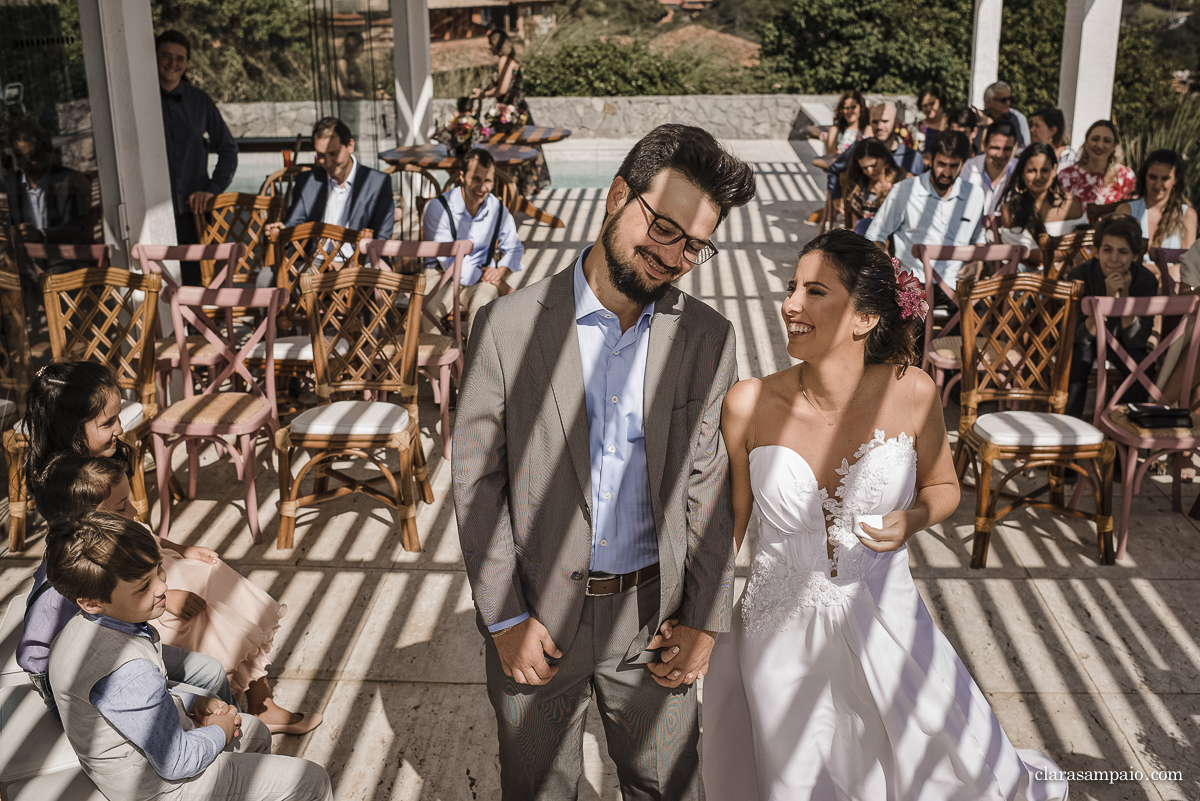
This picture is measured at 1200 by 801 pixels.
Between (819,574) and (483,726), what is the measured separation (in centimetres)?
124

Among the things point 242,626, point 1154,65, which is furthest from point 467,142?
point 1154,65

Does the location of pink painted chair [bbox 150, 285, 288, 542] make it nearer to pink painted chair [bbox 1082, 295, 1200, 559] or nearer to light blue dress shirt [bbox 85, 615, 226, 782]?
light blue dress shirt [bbox 85, 615, 226, 782]

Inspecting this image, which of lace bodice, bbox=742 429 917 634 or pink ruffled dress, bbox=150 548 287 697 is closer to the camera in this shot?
lace bodice, bbox=742 429 917 634

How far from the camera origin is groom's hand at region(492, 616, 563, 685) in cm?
192

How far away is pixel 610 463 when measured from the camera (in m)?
1.91

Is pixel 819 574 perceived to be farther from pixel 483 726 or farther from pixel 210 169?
pixel 210 169

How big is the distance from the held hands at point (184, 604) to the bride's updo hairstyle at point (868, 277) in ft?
6.27

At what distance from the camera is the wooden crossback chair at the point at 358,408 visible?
13.3 ft

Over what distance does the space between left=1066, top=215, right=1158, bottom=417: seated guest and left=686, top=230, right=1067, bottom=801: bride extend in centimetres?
252

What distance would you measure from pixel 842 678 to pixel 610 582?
2.37ft

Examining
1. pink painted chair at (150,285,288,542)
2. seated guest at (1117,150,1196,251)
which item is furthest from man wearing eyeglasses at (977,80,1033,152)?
pink painted chair at (150,285,288,542)

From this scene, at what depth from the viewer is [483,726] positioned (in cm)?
306

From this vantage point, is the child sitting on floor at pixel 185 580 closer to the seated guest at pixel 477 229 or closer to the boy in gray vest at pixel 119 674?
the boy in gray vest at pixel 119 674

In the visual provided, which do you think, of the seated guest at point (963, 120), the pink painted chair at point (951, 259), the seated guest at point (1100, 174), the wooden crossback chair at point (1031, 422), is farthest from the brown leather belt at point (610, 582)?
the seated guest at point (963, 120)
